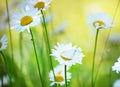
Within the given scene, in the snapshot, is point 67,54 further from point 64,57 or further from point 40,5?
point 40,5

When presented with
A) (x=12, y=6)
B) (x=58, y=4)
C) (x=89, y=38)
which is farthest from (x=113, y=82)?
(x=12, y=6)

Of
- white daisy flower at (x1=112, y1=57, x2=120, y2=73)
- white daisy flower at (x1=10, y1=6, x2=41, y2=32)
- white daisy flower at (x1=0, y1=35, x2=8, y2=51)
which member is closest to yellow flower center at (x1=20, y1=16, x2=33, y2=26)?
white daisy flower at (x1=10, y1=6, x2=41, y2=32)

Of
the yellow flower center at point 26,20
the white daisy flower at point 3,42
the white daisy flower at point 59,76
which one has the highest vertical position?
the yellow flower center at point 26,20

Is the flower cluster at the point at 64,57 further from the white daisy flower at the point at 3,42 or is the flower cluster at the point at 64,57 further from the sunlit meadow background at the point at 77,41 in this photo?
the white daisy flower at the point at 3,42

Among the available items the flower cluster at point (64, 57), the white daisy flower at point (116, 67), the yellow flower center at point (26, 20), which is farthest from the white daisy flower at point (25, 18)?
the white daisy flower at point (116, 67)

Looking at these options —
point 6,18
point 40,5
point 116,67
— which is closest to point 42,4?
point 40,5

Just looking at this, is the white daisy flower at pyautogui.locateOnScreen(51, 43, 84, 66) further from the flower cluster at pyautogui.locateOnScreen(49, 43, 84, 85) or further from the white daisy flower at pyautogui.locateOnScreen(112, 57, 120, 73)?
the white daisy flower at pyautogui.locateOnScreen(112, 57, 120, 73)
